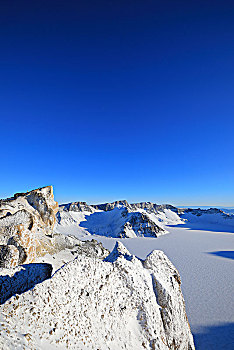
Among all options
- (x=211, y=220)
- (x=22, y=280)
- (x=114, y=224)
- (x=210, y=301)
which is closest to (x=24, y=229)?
(x=22, y=280)

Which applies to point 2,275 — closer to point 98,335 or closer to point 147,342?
point 98,335

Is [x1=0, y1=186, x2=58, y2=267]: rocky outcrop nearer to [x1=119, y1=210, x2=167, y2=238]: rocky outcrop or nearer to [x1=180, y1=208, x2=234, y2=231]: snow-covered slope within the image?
[x1=119, y1=210, x2=167, y2=238]: rocky outcrop

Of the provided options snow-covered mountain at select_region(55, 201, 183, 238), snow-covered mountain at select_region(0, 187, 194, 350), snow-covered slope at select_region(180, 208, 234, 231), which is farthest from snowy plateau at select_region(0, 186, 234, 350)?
snow-covered slope at select_region(180, 208, 234, 231)

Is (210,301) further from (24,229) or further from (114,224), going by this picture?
(114,224)

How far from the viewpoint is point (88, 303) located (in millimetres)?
4148

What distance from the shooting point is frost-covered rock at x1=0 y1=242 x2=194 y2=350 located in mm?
3191

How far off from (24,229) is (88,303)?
5.75 m

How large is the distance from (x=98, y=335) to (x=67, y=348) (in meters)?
0.84

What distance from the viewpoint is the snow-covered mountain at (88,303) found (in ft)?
10.6

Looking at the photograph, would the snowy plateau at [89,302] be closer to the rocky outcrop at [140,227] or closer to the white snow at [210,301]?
the white snow at [210,301]

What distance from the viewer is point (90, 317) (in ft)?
13.1

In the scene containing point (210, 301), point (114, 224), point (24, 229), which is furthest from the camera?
point (114, 224)

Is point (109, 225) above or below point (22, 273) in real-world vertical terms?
below

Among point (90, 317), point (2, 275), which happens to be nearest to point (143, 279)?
point (90, 317)
